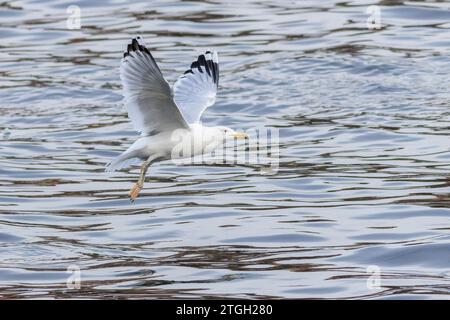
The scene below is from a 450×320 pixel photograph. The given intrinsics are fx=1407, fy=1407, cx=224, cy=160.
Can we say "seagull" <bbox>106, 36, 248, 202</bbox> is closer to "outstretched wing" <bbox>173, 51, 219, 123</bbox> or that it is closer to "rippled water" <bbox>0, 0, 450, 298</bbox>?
"outstretched wing" <bbox>173, 51, 219, 123</bbox>

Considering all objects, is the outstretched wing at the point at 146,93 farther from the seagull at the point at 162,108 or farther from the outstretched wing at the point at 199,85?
the outstretched wing at the point at 199,85

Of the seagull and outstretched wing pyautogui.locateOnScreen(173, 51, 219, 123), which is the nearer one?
the seagull

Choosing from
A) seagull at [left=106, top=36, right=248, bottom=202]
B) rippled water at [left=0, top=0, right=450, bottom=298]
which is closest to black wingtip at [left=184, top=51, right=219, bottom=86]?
seagull at [left=106, top=36, right=248, bottom=202]

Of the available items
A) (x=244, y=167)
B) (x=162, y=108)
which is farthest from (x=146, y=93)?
(x=244, y=167)

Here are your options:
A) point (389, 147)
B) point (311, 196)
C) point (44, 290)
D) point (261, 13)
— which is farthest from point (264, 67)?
point (44, 290)

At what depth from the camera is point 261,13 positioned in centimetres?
2388

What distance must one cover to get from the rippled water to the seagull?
3.14 feet

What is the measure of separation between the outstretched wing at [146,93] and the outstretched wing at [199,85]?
837mm

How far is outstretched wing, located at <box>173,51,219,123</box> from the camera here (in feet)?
44.7

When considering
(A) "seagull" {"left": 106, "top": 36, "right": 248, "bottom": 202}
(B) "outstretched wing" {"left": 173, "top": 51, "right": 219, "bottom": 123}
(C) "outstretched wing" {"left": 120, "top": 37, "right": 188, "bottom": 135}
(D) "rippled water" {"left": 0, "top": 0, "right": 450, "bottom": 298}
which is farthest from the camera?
(B) "outstretched wing" {"left": 173, "top": 51, "right": 219, "bottom": 123}

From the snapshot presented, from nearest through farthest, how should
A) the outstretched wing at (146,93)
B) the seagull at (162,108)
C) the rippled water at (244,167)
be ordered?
the outstretched wing at (146,93)
the seagull at (162,108)
the rippled water at (244,167)

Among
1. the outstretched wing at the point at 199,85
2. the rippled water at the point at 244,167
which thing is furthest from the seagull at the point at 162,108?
the rippled water at the point at 244,167

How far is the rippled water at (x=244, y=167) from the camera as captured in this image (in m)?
12.3

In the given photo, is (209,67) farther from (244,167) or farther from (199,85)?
(244,167)
